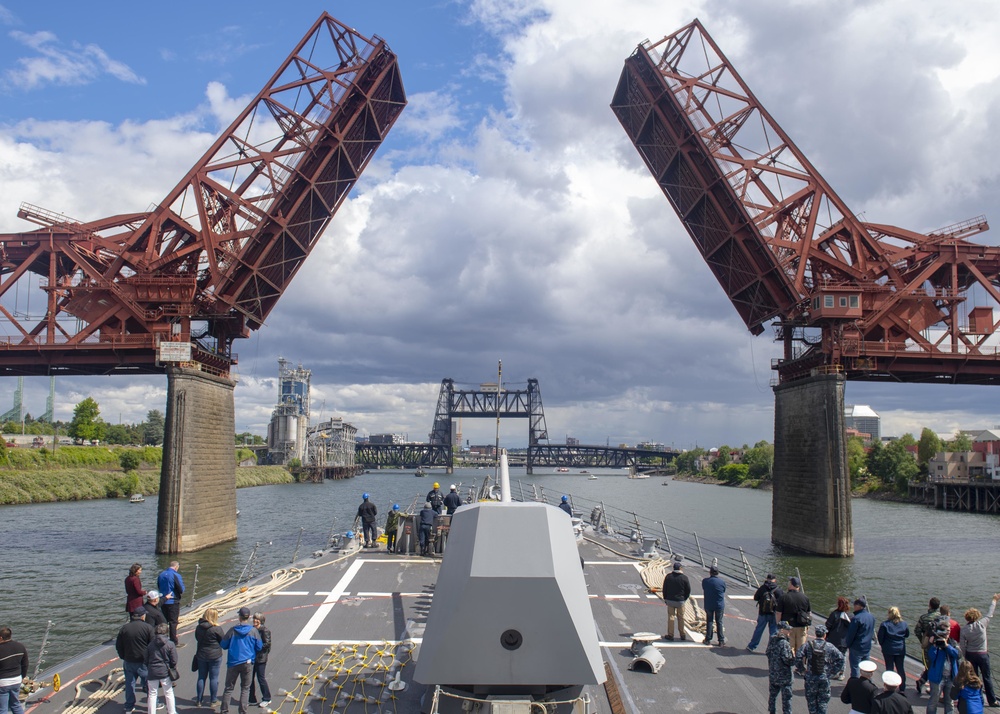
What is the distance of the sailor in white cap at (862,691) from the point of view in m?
6.70

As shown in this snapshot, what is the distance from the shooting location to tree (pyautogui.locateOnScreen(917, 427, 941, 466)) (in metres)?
83.0

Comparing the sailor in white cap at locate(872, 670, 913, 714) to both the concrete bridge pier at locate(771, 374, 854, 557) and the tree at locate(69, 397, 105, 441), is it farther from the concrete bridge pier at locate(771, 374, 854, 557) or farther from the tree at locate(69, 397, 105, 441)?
the tree at locate(69, 397, 105, 441)

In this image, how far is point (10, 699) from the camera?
24.6 feet

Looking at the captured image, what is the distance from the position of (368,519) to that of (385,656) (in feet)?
31.0

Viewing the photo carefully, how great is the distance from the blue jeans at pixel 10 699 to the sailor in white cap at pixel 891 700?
8684 millimetres

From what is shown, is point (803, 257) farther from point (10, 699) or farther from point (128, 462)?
point (128, 462)

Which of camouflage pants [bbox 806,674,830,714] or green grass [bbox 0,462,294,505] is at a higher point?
camouflage pants [bbox 806,674,830,714]

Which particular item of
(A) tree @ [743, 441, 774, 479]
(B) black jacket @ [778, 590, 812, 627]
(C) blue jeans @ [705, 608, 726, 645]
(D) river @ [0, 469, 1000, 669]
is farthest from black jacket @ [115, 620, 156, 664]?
(A) tree @ [743, 441, 774, 479]

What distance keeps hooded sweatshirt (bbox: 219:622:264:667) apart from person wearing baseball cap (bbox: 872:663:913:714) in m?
6.53

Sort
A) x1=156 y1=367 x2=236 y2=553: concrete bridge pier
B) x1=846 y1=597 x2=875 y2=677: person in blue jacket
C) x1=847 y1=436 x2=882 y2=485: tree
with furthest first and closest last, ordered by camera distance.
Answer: x1=847 y1=436 x2=882 y2=485: tree < x1=156 y1=367 x2=236 y2=553: concrete bridge pier < x1=846 y1=597 x2=875 y2=677: person in blue jacket

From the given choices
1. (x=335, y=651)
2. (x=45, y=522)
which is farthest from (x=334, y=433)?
(x=335, y=651)

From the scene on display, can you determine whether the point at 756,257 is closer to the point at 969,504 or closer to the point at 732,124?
the point at 732,124

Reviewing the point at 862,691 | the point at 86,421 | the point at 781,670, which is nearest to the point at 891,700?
the point at 862,691

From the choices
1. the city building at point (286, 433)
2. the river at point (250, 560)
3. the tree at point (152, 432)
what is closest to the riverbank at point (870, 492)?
the river at point (250, 560)
